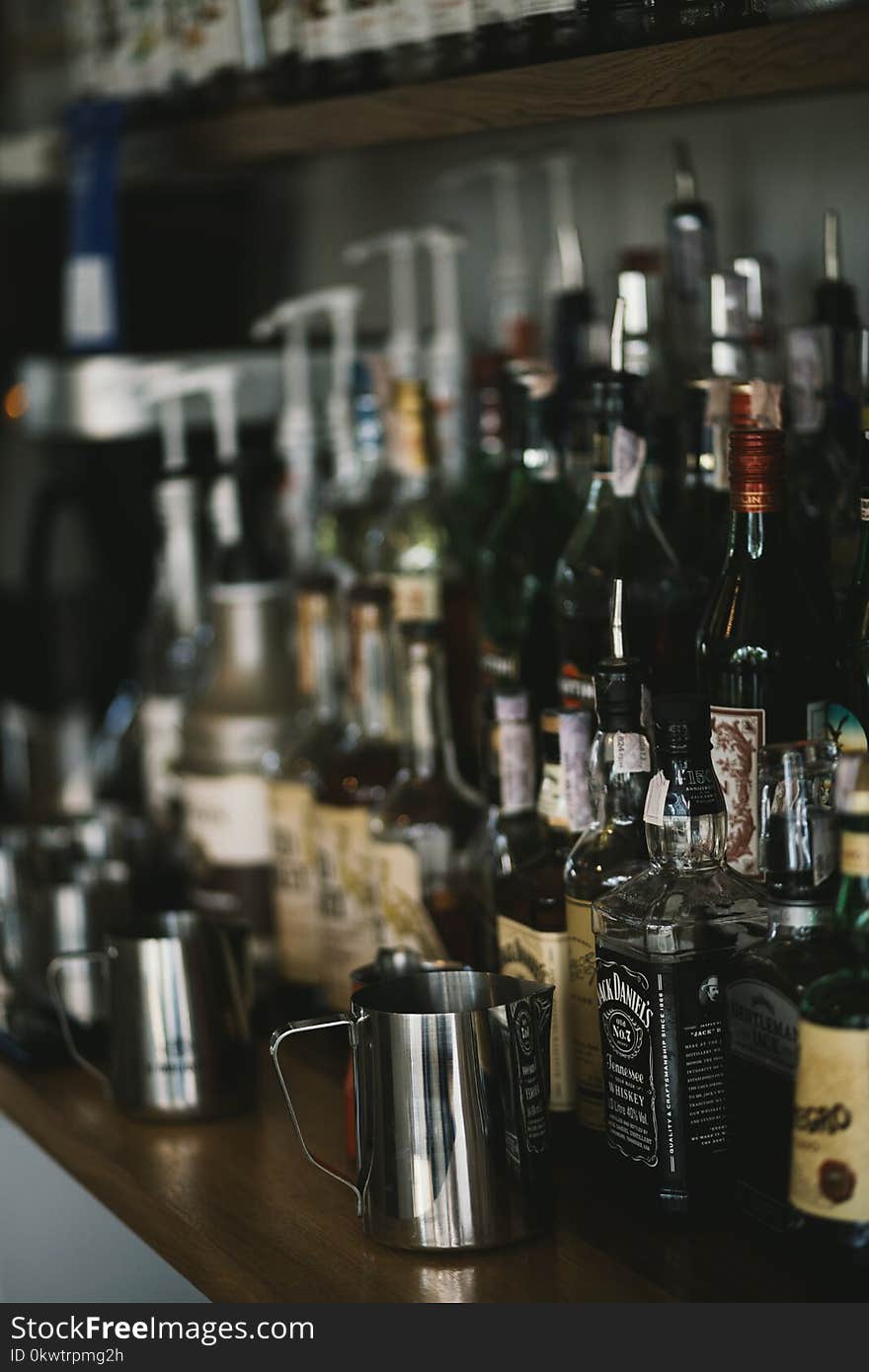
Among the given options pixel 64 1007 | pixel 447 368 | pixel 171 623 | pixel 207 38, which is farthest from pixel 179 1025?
pixel 207 38

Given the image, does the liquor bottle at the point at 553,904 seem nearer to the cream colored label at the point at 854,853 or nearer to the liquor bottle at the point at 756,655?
the liquor bottle at the point at 756,655

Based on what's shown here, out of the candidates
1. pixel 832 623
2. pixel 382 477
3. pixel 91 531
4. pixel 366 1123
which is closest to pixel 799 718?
pixel 832 623

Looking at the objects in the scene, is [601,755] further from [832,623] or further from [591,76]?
[591,76]

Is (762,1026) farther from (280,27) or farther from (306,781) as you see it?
(280,27)

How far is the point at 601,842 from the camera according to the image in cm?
96

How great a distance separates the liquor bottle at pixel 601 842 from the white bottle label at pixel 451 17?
19.0 inches

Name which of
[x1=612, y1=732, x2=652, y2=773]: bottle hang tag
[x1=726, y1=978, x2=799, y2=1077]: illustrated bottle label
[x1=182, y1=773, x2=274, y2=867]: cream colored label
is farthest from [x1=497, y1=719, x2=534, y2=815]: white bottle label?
[x1=182, y1=773, x2=274, y2=867]: cream colored label

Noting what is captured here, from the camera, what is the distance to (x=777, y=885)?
83cm

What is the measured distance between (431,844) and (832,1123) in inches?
17.0

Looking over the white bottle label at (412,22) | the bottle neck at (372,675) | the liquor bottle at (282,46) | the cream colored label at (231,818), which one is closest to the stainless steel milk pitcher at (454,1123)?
the bottle neck at (372,675)

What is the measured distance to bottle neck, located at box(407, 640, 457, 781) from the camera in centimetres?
113

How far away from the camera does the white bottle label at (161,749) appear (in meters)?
1.54

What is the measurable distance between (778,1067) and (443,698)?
390 millimetres

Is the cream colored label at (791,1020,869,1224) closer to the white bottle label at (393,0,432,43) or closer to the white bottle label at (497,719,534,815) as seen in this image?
the white bottle label at (497,719,534,815)
